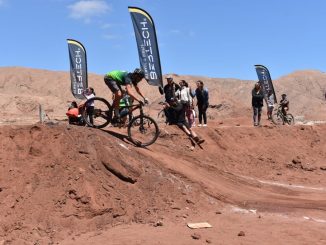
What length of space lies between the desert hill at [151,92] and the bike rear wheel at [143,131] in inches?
962

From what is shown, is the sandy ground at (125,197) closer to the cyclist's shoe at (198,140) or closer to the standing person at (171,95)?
the standing person at (171,95)

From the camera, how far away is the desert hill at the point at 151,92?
36719 millimetres

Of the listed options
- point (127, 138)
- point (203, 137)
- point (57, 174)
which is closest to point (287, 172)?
point (203, 137)

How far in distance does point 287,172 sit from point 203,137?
276cm

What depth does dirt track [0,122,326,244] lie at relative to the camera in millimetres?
7012

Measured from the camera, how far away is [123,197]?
7.86 meters

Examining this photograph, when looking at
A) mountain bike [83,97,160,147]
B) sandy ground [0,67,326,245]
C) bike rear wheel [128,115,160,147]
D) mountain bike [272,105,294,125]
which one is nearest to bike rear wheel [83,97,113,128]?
mountain bike [83,97,160,147]

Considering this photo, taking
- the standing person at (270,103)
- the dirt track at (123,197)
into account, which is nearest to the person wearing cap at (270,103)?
the standing person at (270,103)

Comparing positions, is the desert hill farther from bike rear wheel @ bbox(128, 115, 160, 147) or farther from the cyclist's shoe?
bike rear wheel @ bbox(128, 115, 160, 147)

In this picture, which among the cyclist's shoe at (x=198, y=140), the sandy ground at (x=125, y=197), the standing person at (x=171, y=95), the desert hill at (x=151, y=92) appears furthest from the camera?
the desert hill at (x=151, y=92)

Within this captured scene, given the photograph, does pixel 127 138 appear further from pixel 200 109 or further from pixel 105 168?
pixel 200 109

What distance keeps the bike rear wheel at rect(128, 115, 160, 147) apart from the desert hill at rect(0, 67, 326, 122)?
2443 centimetres

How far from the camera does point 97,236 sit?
6.88m

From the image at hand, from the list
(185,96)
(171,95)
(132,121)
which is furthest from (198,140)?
(132,121)
